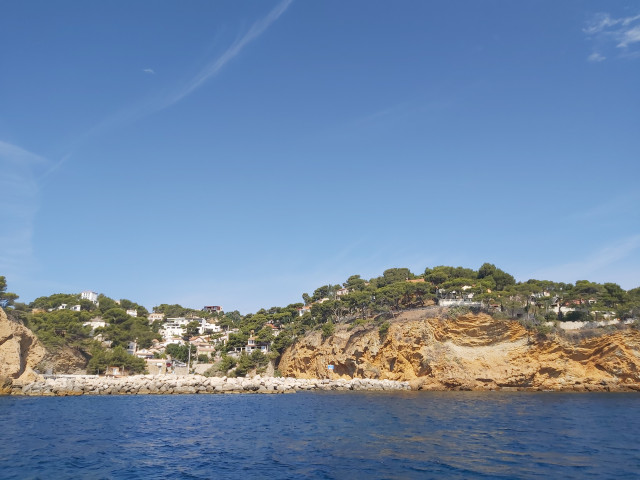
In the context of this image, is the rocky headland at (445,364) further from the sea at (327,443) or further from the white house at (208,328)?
the white house at (208,328)

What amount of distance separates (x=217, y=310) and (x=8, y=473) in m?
176

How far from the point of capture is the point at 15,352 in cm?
4466

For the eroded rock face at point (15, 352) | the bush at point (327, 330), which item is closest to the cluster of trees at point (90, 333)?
the eroded rock face at point (15, 352)

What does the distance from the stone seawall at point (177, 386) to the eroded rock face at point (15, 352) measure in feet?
4.98

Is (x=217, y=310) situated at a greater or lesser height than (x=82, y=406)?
greater

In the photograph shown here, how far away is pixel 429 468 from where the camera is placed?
14133 millimetres

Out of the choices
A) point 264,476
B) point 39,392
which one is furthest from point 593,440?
point 39,392

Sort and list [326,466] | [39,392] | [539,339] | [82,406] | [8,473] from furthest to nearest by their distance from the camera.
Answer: [539,339] → [39,392] → [82,406] → [326,466] → [8,473]

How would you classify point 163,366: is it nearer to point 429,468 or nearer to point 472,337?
point 472,337

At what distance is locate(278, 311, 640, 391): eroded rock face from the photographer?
4769cm

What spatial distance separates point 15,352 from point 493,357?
172 feet

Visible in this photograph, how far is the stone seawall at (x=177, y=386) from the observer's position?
45428 mm

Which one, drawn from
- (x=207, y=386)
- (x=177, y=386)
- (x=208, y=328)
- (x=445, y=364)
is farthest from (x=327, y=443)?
(x=208, y=328)

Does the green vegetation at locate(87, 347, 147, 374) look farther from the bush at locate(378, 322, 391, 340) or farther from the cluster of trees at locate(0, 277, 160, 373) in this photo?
the bush at locate(378, 322, 391, 340)
